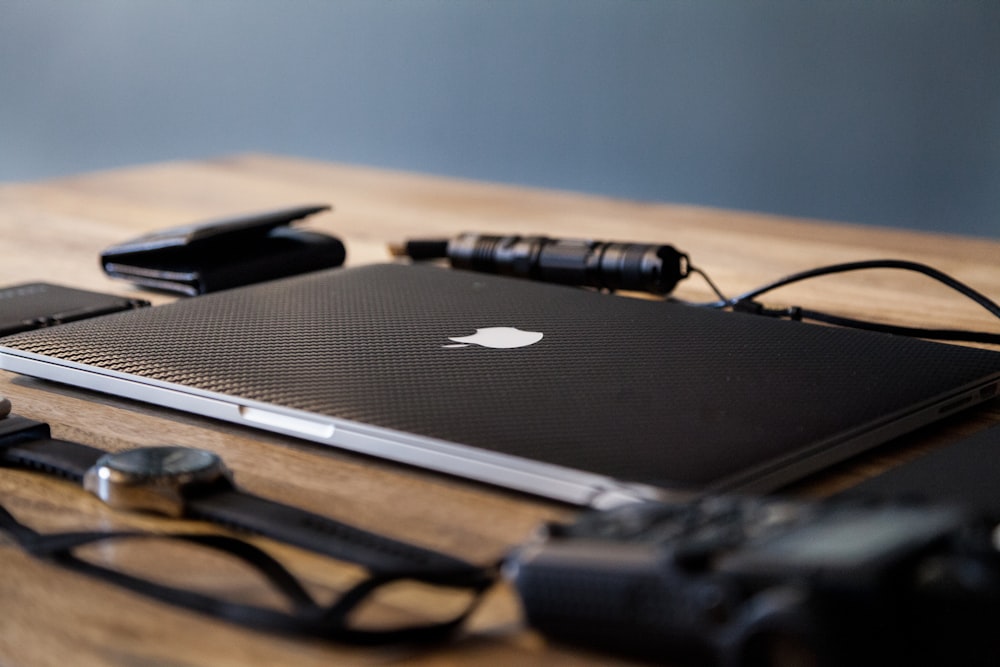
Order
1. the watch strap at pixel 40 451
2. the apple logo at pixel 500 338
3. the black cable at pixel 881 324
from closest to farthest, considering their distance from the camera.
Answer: the watch strap at pixel 40 451 < the apple logo at pixel 500 338 < the black cable at pixel 881 324

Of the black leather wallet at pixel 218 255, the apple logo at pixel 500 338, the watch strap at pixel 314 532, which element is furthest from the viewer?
the black leather wallet at pixel 218 255

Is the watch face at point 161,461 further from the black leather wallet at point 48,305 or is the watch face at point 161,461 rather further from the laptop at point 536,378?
the black leather wallet at point 48,305

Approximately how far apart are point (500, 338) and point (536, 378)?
8 cm

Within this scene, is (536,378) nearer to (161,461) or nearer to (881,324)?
(161,461)

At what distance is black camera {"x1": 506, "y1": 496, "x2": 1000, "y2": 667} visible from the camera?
1.15 feet

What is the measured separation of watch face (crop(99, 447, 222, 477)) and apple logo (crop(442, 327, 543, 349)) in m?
0.18

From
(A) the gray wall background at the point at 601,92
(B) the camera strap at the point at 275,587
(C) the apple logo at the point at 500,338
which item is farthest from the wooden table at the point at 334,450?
(A) the gray wall background at the point at 601,92

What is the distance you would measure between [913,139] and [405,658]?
1.82 metres

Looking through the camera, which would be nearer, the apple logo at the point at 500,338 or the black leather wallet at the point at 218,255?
the apple logo at the point at 500,338

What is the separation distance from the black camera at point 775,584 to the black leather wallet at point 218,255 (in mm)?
675

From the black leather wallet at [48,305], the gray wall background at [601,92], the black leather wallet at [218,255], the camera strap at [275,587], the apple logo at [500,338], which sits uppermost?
the gray wall background at [601,92]

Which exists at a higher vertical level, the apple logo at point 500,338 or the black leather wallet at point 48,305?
the apple logo at point 500,338

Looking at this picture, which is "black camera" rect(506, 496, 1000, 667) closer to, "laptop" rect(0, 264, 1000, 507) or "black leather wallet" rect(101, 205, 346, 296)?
"laptop" rect(0, 264, 1000, 507)

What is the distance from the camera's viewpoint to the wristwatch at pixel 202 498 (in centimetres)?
48
